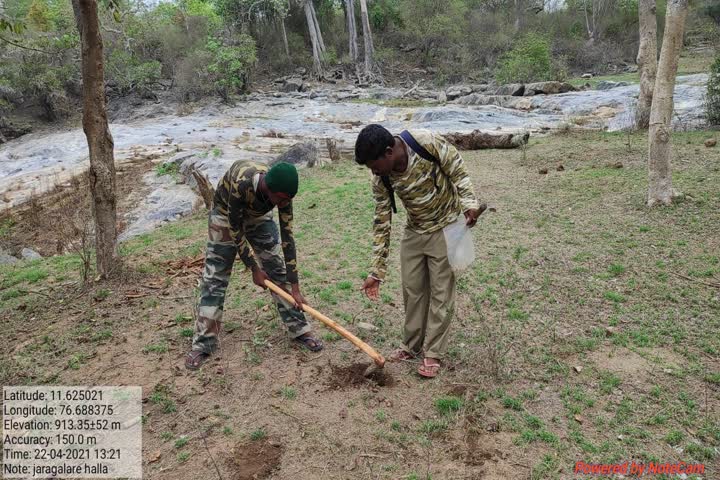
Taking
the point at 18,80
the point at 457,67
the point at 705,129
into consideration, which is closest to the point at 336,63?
the point at 457,67

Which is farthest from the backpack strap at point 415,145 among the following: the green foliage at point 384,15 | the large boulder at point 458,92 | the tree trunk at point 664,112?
the green foliage at point 384,15

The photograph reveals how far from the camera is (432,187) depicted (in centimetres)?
321

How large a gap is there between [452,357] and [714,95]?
10.6 meters

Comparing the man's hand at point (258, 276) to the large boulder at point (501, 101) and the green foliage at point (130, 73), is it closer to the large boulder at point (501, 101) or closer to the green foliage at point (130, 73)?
the large boulder at point (501, 101)

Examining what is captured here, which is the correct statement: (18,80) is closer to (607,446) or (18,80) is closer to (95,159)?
(95,159)

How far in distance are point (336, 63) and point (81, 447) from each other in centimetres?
3497

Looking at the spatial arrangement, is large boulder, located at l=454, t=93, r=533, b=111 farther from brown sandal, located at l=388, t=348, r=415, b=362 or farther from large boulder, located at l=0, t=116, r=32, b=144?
large boulder, located at l=0, t=116, r=32, b=144

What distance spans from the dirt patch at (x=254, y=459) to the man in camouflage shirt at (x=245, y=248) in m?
1.05

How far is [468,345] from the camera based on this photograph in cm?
396

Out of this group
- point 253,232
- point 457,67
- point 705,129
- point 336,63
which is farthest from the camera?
point 336,63

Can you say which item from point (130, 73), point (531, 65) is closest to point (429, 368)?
point (531, 65)

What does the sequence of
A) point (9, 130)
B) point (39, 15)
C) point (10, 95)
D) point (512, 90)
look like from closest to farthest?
point (9, 130)
point (512, 90)
point (10, 95)
point (39, 15)

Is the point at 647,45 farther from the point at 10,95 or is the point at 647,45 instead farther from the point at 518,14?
the point at 518,14

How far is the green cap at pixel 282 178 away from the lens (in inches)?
121
